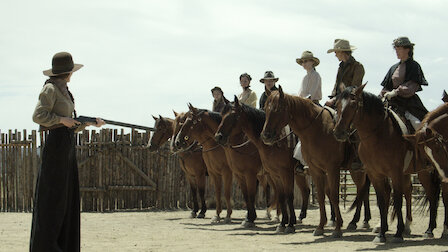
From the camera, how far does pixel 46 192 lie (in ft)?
19.8

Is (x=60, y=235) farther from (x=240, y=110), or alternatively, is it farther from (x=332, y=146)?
(x=240, y=110)

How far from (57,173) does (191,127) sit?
7.04 m

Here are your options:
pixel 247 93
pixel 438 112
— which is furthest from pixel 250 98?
pixel 438 112

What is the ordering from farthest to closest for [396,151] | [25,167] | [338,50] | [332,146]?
[25,167] → [338,50] → [332,146] → [396,151]

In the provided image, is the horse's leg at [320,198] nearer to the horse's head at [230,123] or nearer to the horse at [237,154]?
the horse's head at [230,123]

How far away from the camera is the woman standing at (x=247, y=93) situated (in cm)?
1410

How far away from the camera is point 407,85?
31.5ft

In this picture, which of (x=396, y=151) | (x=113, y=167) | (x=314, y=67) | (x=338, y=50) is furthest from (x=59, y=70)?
(x=113, y=167)

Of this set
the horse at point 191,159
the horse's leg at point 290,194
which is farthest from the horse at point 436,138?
the horse at point 191,159

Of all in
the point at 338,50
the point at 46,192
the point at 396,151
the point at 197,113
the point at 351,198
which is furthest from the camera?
the point at 351,198

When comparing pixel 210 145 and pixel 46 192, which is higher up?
pixel 210 145

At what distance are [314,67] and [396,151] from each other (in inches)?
139

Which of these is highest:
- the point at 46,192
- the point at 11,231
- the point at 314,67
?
the point at 314,67

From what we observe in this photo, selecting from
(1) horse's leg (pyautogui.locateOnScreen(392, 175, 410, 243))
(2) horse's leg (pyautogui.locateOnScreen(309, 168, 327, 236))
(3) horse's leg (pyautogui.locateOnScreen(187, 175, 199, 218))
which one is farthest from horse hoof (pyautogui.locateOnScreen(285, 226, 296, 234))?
(3) horse's leg (pyautogui.locateOnScreen(187, 175, 199, 218))
